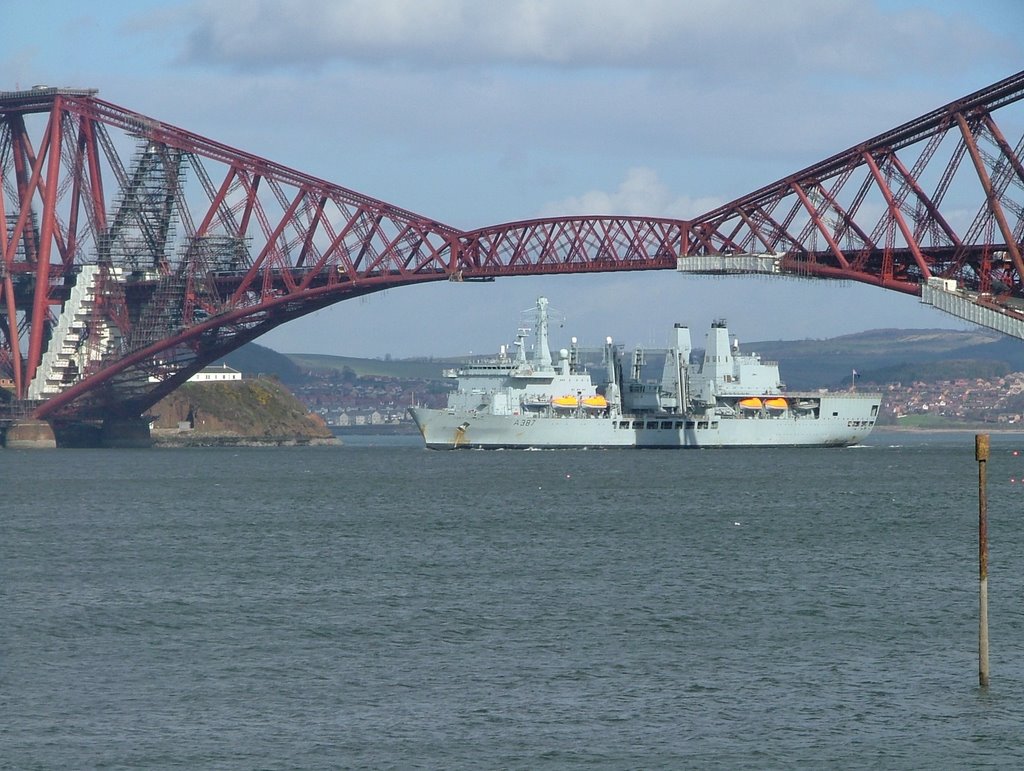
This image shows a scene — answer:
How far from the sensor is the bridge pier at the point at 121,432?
126312 mm

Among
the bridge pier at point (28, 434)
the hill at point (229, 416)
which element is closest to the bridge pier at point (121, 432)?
the bridge pier at point (28, 434)

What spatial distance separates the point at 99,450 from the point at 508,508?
214 ft

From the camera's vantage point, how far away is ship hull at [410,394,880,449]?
120m

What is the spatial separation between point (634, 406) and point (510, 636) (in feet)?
305

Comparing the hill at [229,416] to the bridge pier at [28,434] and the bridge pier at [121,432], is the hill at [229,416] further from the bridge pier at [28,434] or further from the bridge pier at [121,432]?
the bridge pier at [28,434]

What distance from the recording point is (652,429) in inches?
4897

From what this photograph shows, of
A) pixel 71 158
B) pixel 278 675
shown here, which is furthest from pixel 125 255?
pixel 278 675

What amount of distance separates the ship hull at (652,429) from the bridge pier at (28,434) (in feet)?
Answer: 79.8

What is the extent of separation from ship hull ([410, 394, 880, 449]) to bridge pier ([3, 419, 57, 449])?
24312 mm

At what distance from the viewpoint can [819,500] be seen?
226 feet

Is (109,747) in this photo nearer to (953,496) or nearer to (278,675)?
(278,675)

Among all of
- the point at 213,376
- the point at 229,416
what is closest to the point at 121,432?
the point at 229,416

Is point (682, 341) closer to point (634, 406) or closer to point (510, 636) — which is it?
point (634, 406)

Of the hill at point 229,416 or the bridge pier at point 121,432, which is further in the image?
the hill at point 229,416
